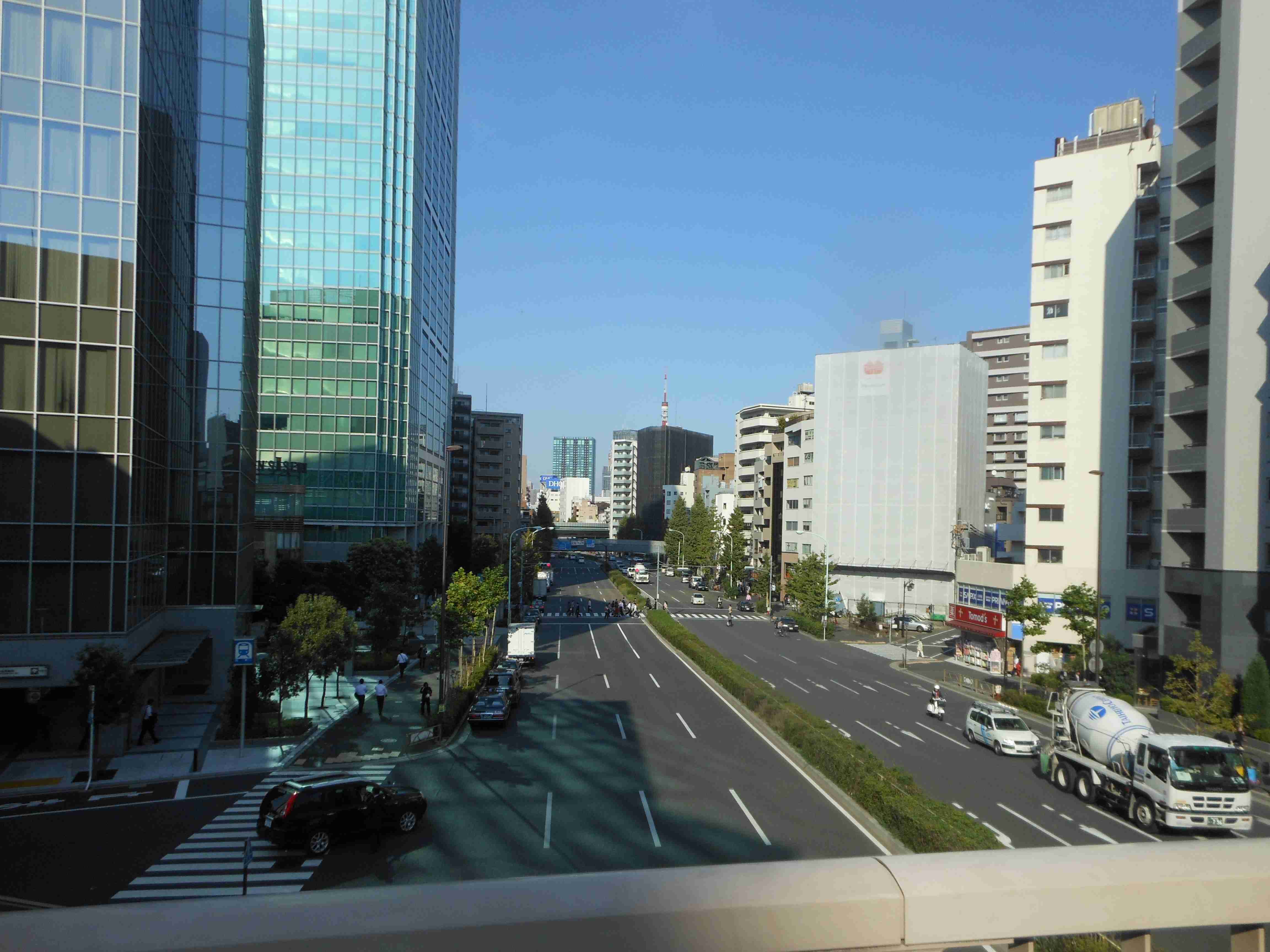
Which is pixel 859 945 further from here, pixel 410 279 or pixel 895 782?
pixel 410 279

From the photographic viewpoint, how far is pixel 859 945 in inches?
97.7

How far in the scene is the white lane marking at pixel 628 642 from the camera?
52.2 meters

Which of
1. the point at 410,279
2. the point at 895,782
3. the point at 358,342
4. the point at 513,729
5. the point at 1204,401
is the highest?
the point at 410,279

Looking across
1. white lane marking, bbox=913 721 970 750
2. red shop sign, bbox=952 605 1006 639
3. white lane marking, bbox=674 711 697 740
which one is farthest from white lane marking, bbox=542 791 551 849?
red shop sign, bbox=952 605 1006 639

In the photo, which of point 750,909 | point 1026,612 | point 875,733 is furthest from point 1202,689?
point 750,909

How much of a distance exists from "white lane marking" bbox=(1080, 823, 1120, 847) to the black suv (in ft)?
48.5

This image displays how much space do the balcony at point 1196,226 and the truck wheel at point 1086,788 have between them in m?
26.4

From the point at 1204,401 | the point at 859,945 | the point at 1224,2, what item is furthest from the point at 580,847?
the point at 1224,2

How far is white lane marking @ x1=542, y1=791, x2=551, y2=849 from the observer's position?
17531 millimetres

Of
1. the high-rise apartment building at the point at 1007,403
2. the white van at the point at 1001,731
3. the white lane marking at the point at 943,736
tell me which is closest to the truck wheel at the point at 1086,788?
the white van at the point at 1001,731

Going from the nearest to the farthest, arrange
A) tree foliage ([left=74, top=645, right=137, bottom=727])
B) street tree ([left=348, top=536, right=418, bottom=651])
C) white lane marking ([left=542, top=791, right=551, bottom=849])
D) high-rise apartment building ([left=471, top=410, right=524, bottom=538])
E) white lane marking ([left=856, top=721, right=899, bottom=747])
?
white lane marking ([left=542, top=791, right=551, bottom=849]), tree foliage ([left=74, top=645, right=137, bottom=727]), white lane marking ([left=856, top=721, right=899, bottom=747]), street tree ([left=348, top=536, right=418, bottom=651]), high-rise apartment building ([left=471, top=410, right=524, bottom=538])

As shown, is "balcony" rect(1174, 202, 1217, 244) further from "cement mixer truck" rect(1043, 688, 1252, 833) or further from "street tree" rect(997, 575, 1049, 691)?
"cement mixer truck" rect(1043, 688, 1252, 833)

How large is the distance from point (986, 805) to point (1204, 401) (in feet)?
80.6

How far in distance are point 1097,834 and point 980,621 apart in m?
33.9
